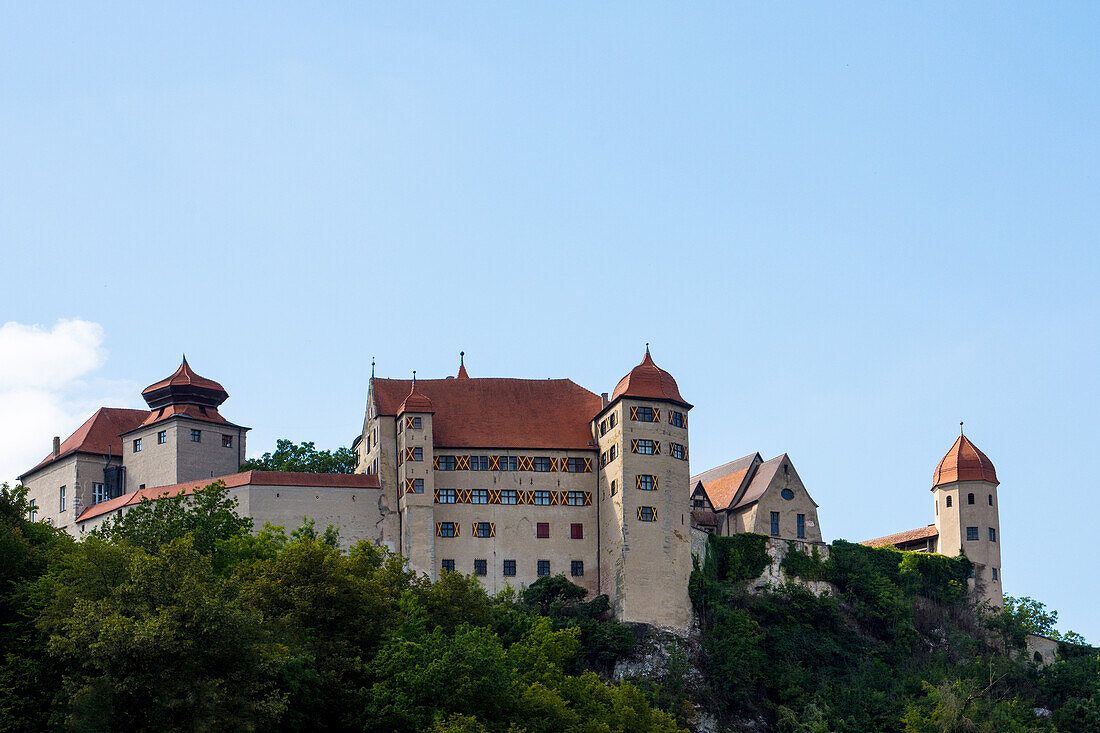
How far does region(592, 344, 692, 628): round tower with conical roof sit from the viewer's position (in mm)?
80625

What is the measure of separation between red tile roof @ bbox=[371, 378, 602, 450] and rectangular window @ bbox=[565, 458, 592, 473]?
Result: 656 mm

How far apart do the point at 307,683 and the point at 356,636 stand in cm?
482

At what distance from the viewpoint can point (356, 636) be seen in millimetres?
57781

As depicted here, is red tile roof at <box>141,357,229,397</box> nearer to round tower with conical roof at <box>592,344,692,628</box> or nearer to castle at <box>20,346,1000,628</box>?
castle at <box>20,346,1000,628</box>

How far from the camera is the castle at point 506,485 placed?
268 ft

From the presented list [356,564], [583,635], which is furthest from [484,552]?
[356,564]

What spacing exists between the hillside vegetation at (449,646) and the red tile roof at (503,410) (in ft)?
25.6

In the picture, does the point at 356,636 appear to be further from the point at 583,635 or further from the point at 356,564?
the point at 583,635

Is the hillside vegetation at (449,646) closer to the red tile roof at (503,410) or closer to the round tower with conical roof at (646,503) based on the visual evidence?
the round tower with conical roof at (646,503)

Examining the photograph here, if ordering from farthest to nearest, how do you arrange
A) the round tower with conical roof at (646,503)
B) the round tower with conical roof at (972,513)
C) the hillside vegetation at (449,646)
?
the round tower with conical roof at (972,513), the round tower with conical roof at (646,503), the hillside vegetation at (449,646)

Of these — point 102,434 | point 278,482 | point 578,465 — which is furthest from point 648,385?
point 102,434

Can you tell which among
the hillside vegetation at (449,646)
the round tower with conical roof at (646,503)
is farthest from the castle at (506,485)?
the hillside vegetation at (449,646)

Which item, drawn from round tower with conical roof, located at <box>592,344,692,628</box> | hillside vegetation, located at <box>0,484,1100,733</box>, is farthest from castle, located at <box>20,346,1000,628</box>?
hillside vegetation, located at <box>0,484,1100,733</box>

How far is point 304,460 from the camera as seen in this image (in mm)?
94375
